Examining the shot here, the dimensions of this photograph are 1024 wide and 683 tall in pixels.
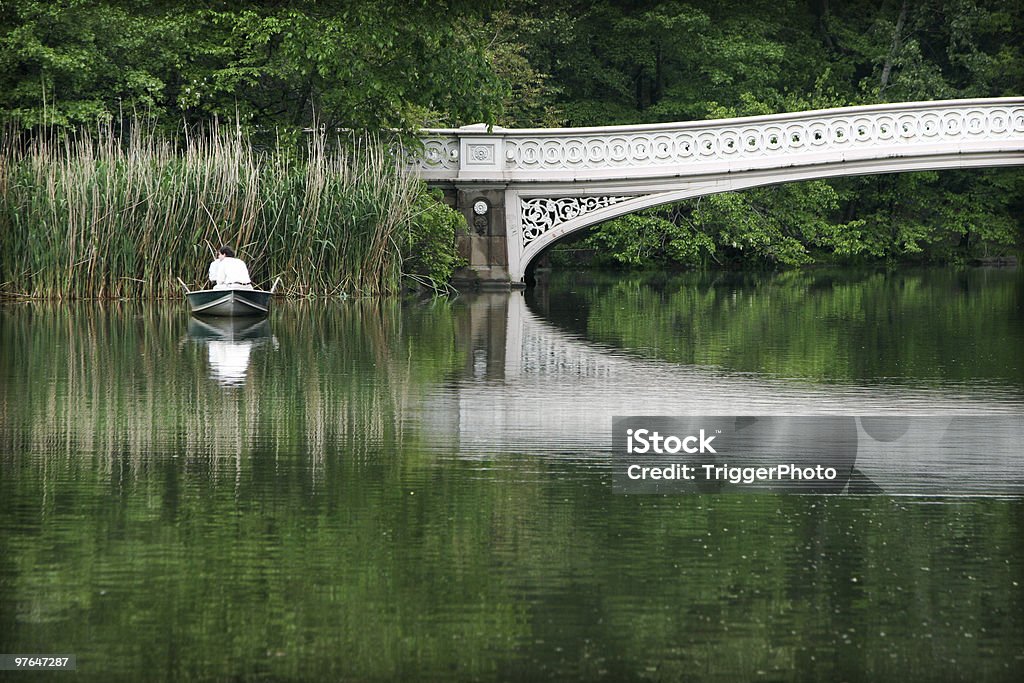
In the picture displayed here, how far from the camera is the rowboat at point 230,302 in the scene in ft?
58.4

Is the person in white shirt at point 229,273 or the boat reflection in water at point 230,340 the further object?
the person in white shirt at point 229,273

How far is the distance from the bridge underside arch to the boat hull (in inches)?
340

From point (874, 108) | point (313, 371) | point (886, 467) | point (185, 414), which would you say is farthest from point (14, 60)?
point (886, 467)

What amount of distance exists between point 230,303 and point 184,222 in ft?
10.0

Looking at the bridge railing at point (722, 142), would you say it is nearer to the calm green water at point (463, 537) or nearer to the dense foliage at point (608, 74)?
the dense foliage at point (608, 74)

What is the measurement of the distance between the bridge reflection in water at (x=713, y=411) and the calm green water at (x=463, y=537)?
1.7 inches

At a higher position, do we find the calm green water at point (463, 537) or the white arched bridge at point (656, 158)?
the white arched bridge at point (656, 158)

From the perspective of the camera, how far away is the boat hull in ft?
58.5

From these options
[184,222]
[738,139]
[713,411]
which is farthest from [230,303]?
[738,139]

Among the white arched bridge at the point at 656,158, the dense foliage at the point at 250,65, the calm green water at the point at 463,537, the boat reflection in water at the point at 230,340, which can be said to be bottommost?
the calm green water at the point at 463,537

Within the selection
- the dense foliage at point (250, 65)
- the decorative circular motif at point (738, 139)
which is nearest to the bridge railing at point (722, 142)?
the decorative circular motif at point (738, 139)

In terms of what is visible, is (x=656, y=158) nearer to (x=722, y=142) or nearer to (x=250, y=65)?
(x=722, y=142)

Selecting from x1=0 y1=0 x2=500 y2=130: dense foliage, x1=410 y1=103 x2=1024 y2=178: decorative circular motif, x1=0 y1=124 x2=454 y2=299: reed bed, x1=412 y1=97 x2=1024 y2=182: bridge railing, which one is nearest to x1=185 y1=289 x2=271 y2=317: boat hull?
x1=0 y1=124 x2=454 y2=299: reed bed

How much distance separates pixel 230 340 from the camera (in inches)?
582
